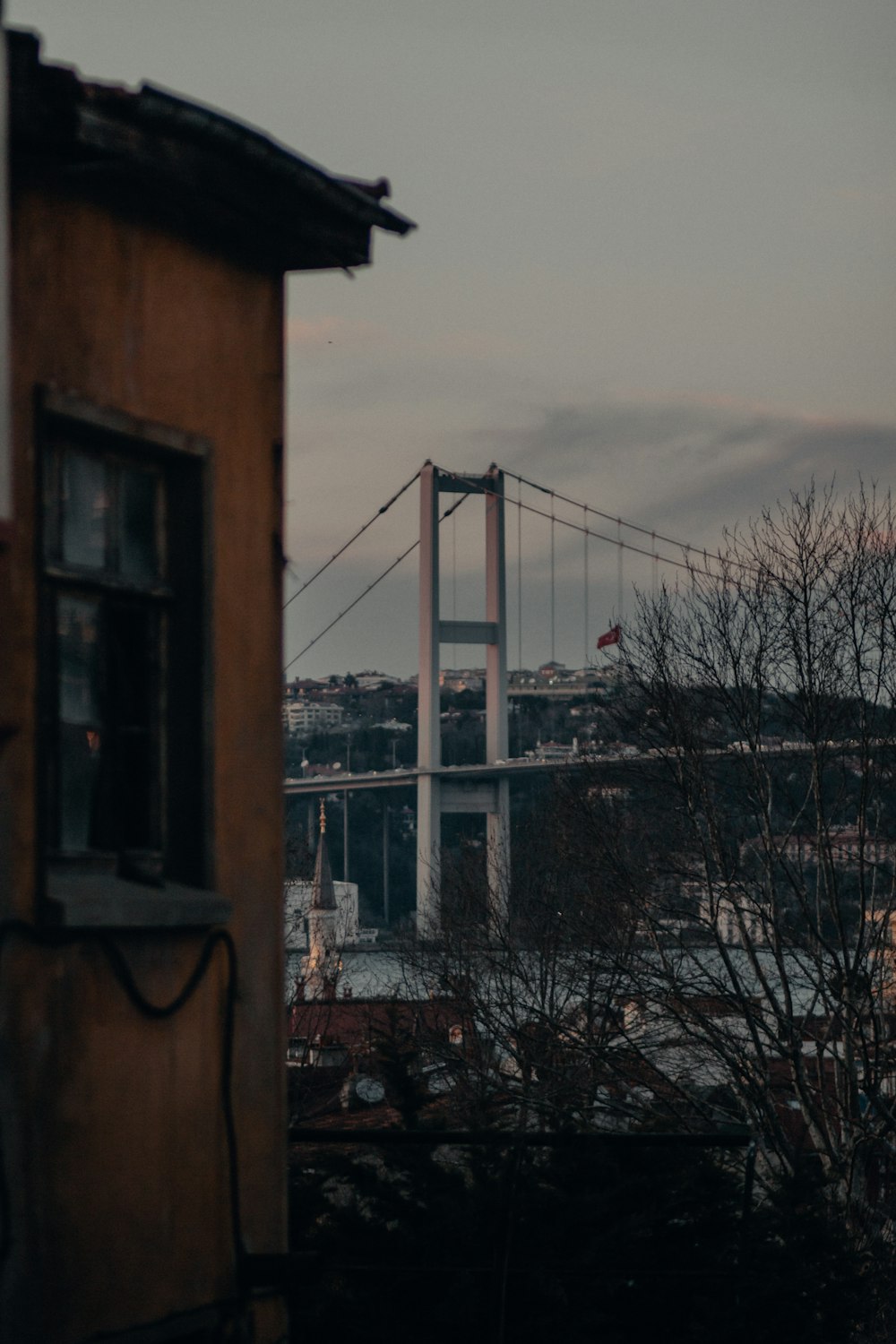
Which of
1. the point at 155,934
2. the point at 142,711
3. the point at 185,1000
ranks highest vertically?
the point at 142,711

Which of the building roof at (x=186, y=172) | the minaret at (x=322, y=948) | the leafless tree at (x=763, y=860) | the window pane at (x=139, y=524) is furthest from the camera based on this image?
the minaret at (x=322, y=948)

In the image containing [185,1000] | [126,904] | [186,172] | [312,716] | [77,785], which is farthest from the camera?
[312,716]

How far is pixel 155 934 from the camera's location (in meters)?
4.69

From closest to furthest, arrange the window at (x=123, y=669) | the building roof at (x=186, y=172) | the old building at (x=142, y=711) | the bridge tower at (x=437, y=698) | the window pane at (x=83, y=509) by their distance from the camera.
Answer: the old building at (x=142, y=711), the building roof at (x=186, y=172), the window at (x=123, y=669), the window pane at (x=83, y=509), the bridge tower at (x=437, y=698)

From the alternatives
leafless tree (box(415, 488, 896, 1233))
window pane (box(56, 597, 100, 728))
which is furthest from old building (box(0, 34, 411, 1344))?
leafless tree (box(415, 488, 896, 1233))

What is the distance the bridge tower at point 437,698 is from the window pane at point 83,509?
30.5 m

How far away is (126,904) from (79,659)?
648mm

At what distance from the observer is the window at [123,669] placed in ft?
14.9

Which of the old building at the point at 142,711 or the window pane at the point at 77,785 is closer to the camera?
the old building at the point at 142,711

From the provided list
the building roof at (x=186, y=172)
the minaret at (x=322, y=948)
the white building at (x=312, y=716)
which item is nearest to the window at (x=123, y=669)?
the building roof at (x=186, y=172)

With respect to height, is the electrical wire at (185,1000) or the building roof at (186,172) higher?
the building roof at (186,172)

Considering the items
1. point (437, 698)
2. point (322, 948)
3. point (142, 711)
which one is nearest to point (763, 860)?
point (142, 711)

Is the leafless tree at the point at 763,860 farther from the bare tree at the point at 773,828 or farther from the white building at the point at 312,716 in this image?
the white building at the point at 312,716

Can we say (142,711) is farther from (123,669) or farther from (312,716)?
(312,716)
